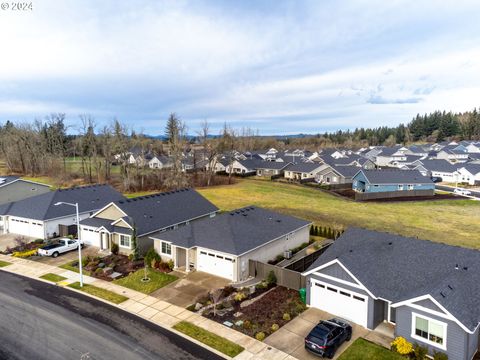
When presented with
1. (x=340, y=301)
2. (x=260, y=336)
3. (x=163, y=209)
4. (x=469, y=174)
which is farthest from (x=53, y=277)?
(x=469, y=174)

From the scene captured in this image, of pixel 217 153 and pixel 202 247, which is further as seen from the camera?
pixel 217 153

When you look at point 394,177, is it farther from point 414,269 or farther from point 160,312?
point 160,312

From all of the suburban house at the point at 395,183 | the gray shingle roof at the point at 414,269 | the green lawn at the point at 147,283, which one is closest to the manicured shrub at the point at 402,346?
A: the gray shingle roof at the point at 414,269

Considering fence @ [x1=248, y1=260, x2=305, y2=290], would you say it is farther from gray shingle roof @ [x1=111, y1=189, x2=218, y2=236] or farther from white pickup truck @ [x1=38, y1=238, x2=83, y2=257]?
white pickup truck @ [x1=38, y1=238, x2=83, y2=257]

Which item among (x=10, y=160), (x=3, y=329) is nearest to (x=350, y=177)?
(x=3, y=329)

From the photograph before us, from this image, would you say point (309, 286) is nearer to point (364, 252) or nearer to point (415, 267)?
point (364, 252)

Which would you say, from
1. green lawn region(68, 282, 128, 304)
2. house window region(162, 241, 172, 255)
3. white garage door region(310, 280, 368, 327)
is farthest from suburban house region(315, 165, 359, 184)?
green lawn region(68, 282, 128, 304)
